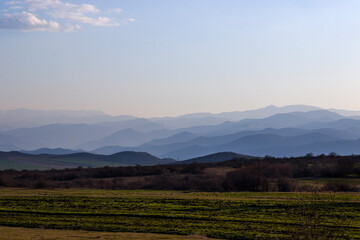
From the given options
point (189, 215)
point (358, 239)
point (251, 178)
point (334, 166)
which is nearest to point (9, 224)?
point (189, 215)

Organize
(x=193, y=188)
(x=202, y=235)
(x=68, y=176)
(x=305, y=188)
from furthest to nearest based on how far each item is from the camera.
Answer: (x=68, y=176) → (x=193, y=188) → (x=305, y=188) → (x=202, y=235)

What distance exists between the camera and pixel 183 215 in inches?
1303

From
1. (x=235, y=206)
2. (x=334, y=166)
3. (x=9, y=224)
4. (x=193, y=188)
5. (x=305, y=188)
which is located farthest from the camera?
(x=334, y=166)

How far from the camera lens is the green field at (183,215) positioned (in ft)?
87.9

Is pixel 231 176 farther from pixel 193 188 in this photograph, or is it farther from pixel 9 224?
pixel 9 224

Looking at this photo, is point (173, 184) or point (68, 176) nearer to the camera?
point (173, 184)

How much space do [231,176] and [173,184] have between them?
910 cm

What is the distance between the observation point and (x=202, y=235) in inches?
1000

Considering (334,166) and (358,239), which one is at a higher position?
(334,166)

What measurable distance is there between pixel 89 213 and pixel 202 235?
1214 cm

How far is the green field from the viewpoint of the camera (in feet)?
87.9

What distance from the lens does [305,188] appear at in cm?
5506

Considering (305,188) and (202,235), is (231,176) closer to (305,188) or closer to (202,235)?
(305,188)

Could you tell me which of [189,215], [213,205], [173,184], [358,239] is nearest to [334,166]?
[173,184]
